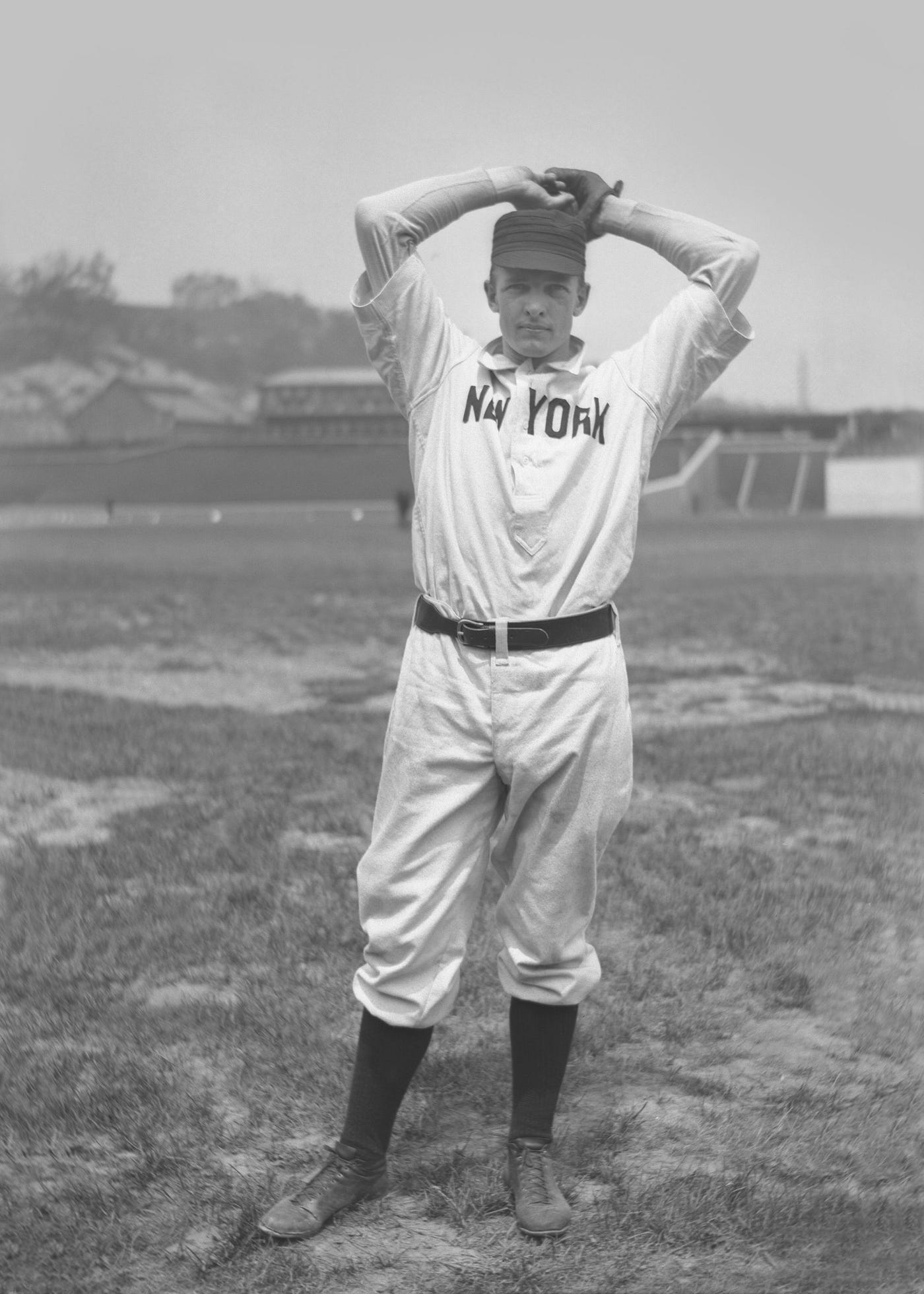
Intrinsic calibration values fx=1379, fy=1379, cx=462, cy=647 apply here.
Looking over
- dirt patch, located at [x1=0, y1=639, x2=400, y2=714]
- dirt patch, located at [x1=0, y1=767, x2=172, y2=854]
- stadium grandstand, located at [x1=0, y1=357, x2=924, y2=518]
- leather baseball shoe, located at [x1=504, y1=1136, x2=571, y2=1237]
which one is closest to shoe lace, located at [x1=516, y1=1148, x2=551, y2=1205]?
leather baseball shoe, located at [x1=504, y1=1136, x2=571, y2=1237]

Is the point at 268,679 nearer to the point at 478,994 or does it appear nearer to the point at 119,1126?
the point at 478,994

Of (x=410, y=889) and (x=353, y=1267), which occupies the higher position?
(x=410, y=889)

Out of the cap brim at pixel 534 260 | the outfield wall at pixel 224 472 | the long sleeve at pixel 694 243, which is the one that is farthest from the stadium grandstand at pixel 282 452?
the cap brim at pixel 534 260

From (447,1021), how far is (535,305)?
6.08 ft

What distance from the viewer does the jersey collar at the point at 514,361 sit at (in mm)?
2428

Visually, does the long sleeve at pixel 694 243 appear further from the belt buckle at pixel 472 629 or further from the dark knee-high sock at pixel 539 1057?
the dark knee-high sock at pixel 539 1057

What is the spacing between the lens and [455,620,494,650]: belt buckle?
2381 millimetres

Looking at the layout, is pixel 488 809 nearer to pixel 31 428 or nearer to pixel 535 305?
pixel 535 305

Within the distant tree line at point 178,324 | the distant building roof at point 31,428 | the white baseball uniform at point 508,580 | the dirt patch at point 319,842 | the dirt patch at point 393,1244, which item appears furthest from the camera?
the distant building roof at point 31,428

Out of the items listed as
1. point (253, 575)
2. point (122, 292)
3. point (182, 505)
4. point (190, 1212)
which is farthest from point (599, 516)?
point (182, 505)

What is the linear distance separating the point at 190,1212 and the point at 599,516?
1420 millimetres

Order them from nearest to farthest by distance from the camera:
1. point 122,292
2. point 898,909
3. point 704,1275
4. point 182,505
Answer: point 704,1275 < point 898,909 < point 122,292 < point 182,505

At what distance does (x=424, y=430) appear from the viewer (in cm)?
252

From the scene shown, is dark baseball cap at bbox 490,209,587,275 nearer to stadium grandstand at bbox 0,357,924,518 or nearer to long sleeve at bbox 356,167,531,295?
long sleeve at bbox 356,167,531,295
